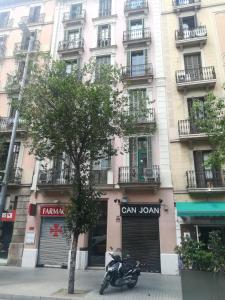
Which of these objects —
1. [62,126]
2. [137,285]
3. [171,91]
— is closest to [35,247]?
[137,285]

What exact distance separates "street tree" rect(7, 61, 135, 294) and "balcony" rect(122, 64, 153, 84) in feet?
20.7

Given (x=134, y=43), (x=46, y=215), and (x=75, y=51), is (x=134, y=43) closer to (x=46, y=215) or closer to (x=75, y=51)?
(x=75, y=51)

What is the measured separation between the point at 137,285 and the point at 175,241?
13.3 ft

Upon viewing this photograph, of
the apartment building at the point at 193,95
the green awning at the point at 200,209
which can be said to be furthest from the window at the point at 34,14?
the green awning at the point at 200,209

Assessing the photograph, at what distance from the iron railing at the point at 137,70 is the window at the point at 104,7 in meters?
5.79

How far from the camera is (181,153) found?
50.1 feet

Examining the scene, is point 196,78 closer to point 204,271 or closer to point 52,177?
point 52,177

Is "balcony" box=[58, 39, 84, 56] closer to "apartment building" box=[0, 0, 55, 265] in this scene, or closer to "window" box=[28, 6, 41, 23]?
"apartment building" box=[0, 0, 55, 265]

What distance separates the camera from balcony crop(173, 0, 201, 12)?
18.8m

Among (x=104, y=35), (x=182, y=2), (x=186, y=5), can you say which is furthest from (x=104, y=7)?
(x=186, y=5)

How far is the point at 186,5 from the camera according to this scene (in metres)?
19.0

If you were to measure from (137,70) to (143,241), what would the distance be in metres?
10.8

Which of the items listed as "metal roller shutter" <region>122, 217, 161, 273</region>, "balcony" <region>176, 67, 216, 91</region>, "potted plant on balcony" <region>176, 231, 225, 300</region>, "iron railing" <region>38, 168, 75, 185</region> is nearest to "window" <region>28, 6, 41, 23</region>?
"balcony" <region>176, 67, 216, 91</region>

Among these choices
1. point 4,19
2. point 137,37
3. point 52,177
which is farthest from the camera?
point 4,19
